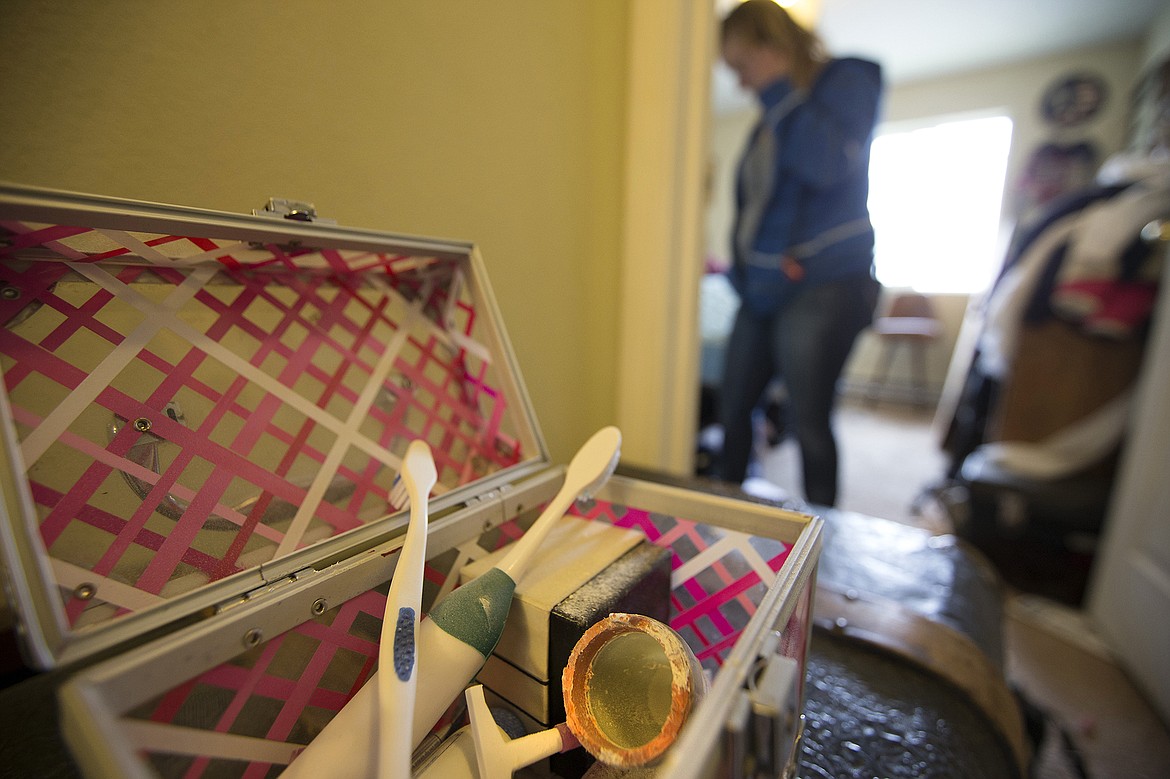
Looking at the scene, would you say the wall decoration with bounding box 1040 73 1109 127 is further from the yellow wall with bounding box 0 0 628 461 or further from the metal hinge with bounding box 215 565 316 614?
the metal hinge with bounding box 215 565 316 614

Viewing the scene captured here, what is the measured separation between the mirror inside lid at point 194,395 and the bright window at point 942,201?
10.6ft

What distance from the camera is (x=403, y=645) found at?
0.77ft

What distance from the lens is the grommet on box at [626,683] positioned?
0.24 meters

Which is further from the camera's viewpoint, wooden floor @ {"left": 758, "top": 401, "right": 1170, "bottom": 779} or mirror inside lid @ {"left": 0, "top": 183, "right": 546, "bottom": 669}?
wooden floor @ {"left": 758, "top": 401, "right": 1170, "bottom": 779}

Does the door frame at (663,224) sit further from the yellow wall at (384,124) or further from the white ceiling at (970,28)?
the white ceiling at (970,28)

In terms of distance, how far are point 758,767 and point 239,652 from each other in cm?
25

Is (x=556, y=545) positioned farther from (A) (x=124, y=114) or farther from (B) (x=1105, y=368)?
(B) (x=1105, y=368)

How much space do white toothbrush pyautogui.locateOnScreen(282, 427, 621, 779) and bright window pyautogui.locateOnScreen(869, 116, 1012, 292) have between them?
10.9 ft

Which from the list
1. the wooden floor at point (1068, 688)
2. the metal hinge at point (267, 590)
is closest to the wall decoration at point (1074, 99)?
the wooden floor at point (1068, 688)

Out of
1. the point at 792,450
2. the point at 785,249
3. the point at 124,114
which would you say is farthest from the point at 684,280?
the point at 792,450

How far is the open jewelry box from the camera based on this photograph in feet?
0.67

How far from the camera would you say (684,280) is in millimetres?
754

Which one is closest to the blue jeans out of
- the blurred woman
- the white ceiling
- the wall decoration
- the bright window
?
the blurred woman

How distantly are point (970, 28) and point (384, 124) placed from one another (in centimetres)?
328
